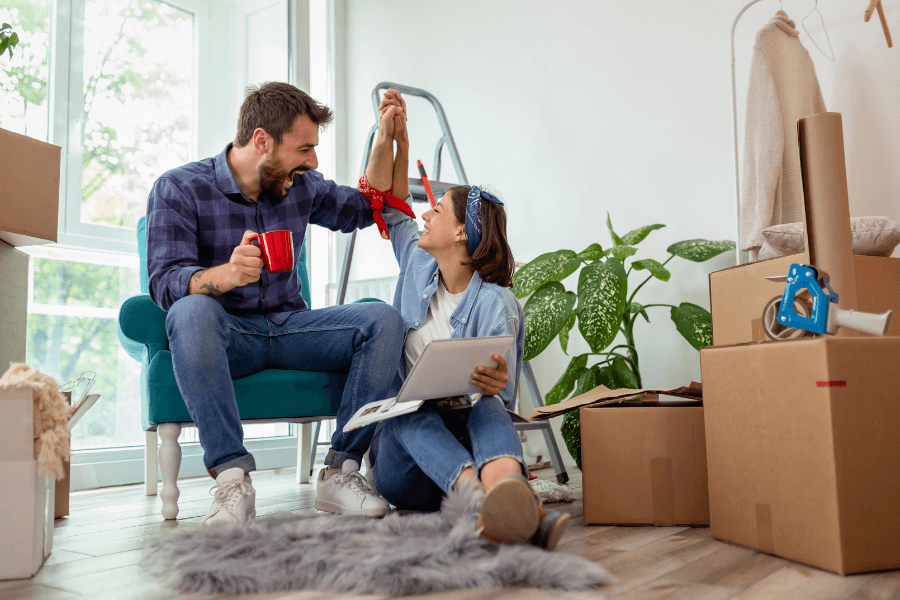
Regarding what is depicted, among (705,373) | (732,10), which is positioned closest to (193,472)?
(705,373)

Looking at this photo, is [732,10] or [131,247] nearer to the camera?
[732,10]

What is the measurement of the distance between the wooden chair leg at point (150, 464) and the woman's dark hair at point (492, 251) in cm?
121

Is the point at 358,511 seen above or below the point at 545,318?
below

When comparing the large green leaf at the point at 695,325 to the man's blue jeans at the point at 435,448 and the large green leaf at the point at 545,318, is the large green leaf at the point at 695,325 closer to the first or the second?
the large green leaf at the point at 545,318

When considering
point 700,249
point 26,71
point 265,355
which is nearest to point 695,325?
point 700,249

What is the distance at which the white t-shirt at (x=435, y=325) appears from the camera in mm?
1657

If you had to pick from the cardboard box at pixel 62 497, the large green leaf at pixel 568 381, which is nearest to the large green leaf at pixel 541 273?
the large green leaf at pixel 568 381

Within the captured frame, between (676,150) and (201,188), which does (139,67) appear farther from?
(676,150)

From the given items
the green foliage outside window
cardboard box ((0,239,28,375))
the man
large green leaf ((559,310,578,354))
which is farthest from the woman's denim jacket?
the green foliage outside window

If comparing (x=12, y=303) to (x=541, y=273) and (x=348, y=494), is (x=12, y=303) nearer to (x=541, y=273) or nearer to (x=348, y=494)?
(x=348, y=494)

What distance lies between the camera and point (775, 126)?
78.3 inches

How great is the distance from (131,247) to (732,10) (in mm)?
2277

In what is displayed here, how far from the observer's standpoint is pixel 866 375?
108 cm

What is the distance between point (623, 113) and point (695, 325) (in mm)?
958
